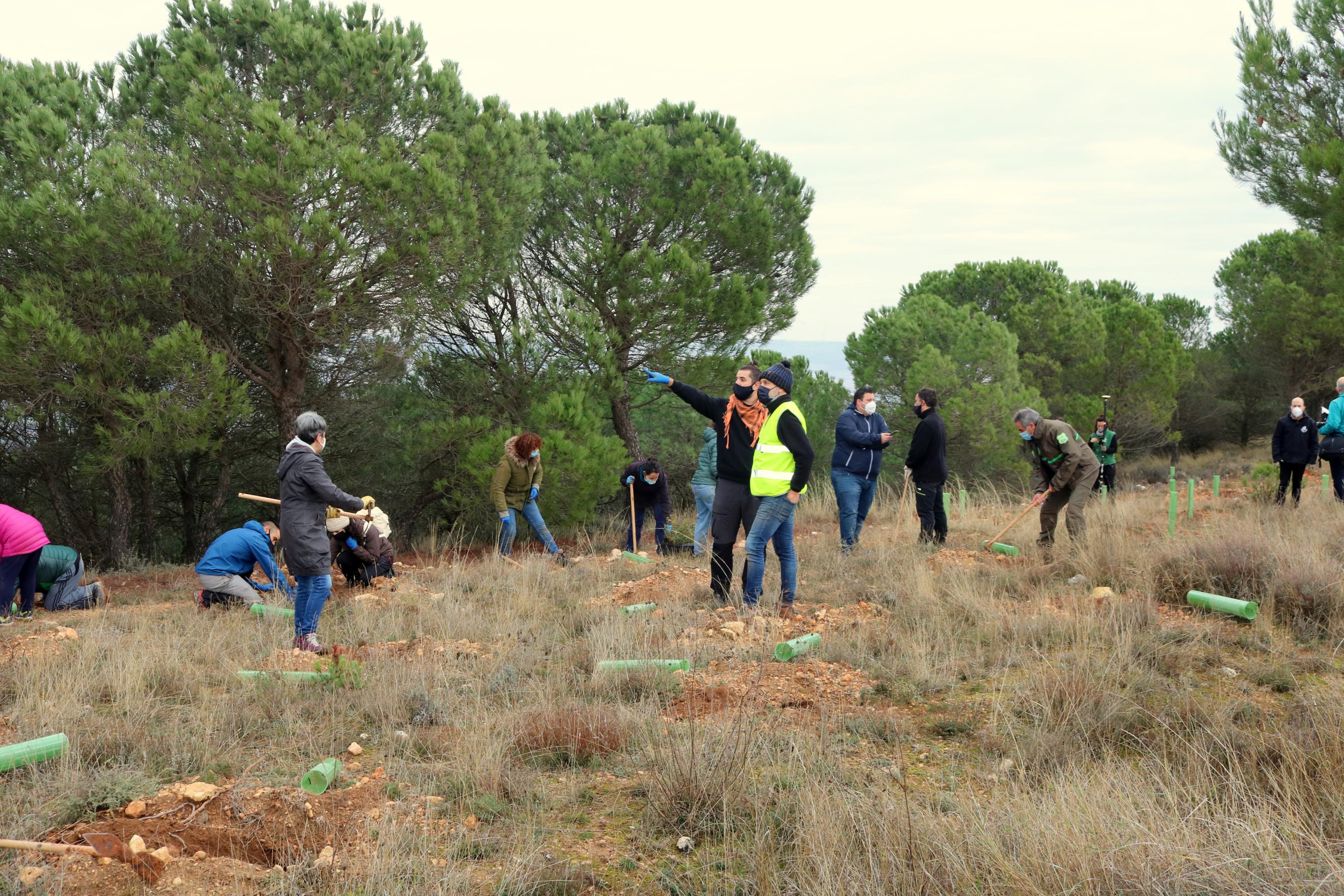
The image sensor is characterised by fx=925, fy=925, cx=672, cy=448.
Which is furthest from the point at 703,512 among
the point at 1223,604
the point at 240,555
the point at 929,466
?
the point at 1223,604

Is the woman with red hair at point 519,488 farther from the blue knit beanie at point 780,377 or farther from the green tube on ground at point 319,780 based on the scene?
the green tube on ground at point 319,780

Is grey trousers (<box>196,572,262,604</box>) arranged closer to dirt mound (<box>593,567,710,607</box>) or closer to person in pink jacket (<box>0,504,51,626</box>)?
person in pink jacket (<box>0,504,51,626</box>)

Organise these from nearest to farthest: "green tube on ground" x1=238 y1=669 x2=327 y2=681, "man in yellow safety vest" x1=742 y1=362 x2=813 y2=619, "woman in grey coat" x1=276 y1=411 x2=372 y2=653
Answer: "green tube on ground" x1=238 y1=669 x2=327 y2=681
"woman in grey coat" x1=276 y1=411 x2=372 y2=653
"man in yellow safety vest" x1=742 y1=362 x2=813 y2=619

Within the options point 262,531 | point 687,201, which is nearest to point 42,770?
point 262,531

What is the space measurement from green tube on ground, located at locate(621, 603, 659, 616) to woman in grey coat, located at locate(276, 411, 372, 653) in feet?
6.16

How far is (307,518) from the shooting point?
5.74m

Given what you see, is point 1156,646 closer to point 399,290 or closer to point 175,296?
point 399,290

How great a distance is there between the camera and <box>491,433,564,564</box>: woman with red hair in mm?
9555

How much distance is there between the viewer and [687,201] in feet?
47.4

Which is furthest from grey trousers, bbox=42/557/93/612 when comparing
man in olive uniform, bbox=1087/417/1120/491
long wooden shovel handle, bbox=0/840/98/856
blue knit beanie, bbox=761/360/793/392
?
man in olive uniform, bbox=1087/417/1120/491

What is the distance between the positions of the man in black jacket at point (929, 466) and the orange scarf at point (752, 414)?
124 inches

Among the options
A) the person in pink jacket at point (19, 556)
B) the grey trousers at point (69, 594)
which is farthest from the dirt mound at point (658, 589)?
the grey trousers at point (69, 594)

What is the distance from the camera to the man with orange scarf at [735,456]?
6.32 meters

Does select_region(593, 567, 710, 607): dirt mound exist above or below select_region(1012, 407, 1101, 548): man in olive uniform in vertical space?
below
